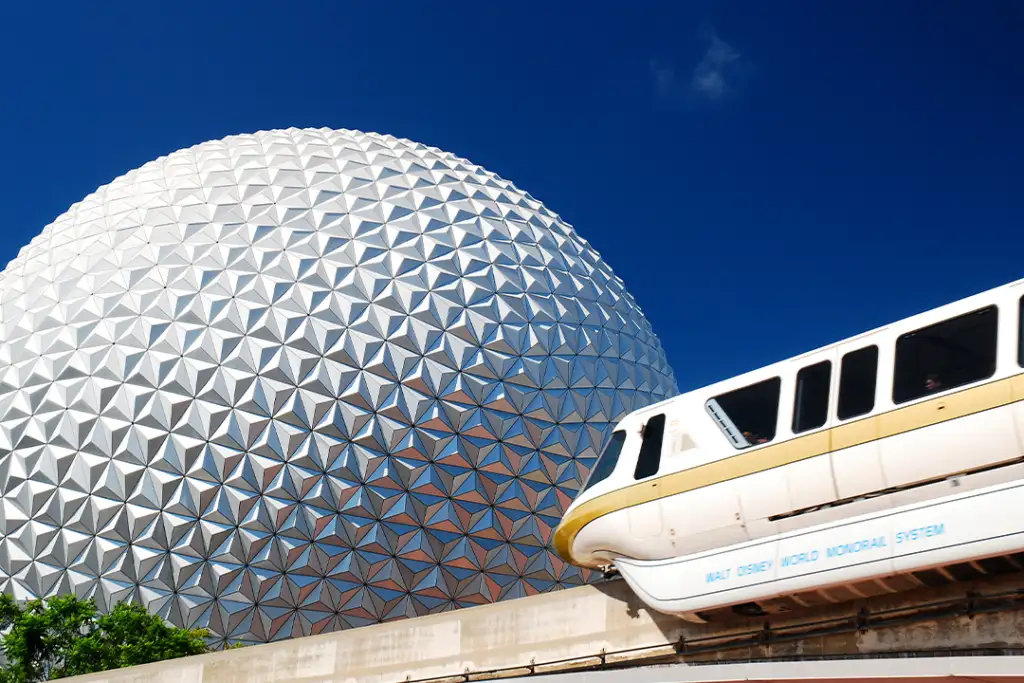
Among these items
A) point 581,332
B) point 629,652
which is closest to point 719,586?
point 629,652

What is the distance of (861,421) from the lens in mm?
8297

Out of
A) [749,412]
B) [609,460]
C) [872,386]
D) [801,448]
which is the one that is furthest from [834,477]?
[609,460]

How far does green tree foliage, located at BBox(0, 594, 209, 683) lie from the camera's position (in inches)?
787

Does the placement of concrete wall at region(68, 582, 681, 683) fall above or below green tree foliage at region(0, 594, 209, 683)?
below

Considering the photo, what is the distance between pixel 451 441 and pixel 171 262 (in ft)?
28.6

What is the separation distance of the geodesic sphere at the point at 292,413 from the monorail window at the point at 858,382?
1520 cm

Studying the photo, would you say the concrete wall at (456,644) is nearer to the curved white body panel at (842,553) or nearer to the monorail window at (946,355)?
the curved white body panel at (842,553)

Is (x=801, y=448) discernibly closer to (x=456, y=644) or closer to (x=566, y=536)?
(x=566, y=536)

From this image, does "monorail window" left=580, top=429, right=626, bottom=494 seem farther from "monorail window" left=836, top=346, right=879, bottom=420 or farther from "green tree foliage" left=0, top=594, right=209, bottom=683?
"green tree foliage" left=0, top=594, right=209, bottom=683

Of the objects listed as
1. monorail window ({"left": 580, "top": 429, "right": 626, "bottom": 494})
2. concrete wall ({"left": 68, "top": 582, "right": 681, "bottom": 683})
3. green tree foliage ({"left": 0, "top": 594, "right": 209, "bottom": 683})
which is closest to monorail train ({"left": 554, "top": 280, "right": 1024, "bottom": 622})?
monorail window ({"left": 580, "top": 429, "right": 626, "bottom": 494})

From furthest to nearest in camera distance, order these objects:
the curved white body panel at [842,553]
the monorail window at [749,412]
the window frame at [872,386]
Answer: the monorail window at [749,412]
the window frame at [872,386]
the curved white body panel at [842,553]

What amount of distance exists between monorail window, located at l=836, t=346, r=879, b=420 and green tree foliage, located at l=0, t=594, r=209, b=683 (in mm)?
16026

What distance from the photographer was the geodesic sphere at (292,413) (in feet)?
72.5

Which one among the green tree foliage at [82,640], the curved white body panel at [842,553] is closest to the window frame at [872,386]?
the curved white body panel at [842,553]
